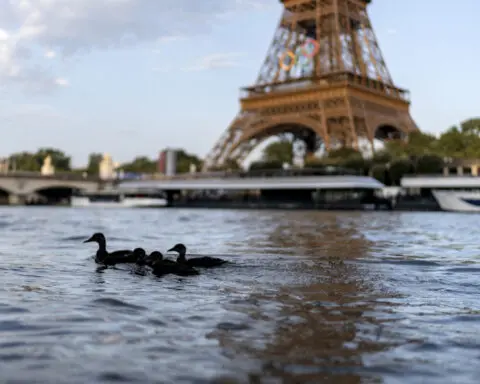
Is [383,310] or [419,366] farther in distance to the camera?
[383,310]

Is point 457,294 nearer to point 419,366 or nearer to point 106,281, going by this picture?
point 419,366

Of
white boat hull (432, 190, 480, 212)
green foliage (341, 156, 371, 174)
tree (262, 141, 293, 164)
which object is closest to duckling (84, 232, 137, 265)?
white boat hull (432, 190, 480, 212)

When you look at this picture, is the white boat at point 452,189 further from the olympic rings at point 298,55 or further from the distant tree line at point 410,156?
the olympic rings at point 298,55

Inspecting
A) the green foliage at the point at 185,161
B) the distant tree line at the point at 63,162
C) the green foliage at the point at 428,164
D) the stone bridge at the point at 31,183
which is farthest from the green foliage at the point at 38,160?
the green foliage at the point at 428,164

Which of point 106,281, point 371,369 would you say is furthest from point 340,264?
point 371,369

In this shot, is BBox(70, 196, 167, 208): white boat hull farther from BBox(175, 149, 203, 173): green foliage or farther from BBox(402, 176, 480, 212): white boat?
BBox(175, 149, 203, 173): green foliage

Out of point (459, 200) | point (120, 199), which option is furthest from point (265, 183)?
point (459, 200)
